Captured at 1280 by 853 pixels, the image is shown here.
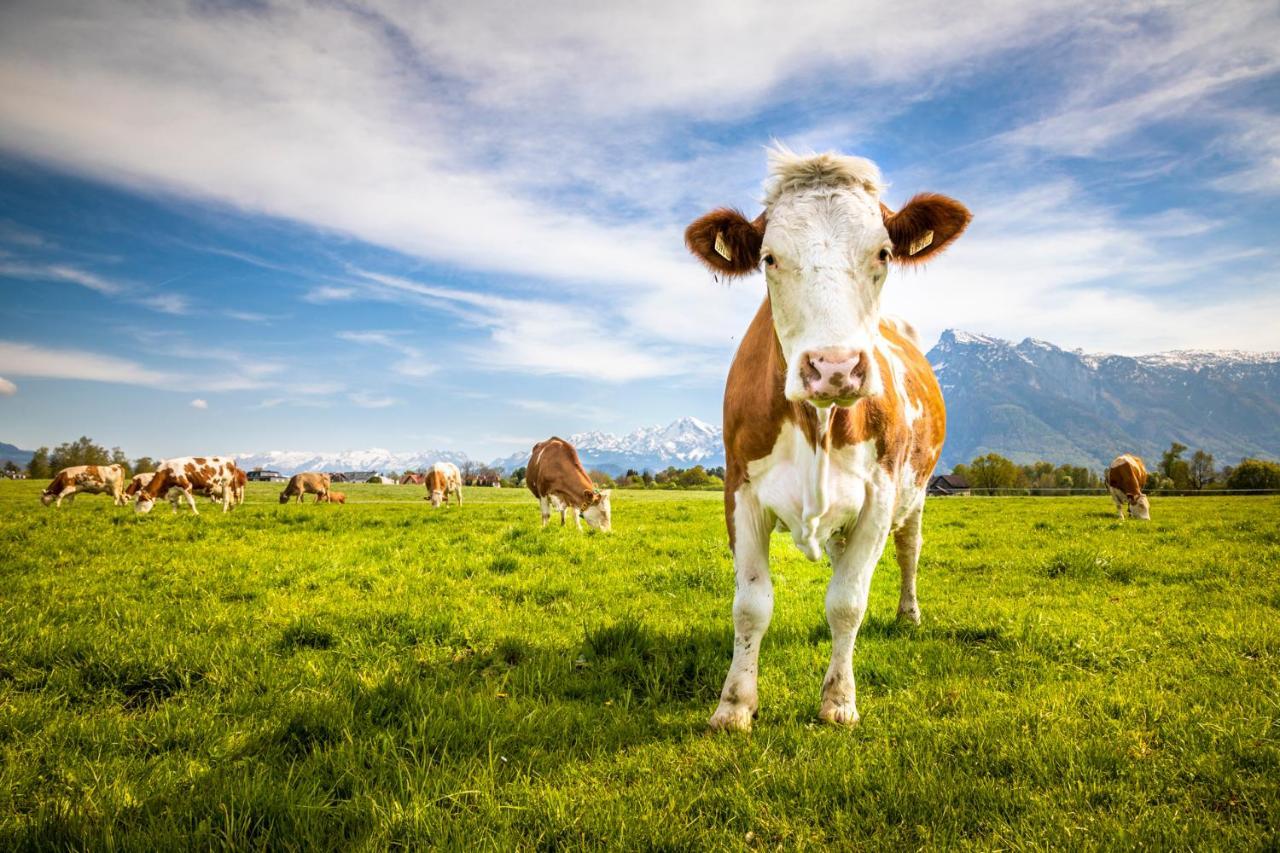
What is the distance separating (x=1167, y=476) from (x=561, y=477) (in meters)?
107

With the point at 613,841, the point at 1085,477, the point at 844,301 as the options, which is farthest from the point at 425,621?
the point at 1085,477

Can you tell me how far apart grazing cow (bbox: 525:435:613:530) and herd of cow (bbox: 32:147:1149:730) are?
1085 cm

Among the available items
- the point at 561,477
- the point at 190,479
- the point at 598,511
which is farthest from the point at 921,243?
the point at 190,479

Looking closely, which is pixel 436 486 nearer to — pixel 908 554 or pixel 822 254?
pixel 908 554

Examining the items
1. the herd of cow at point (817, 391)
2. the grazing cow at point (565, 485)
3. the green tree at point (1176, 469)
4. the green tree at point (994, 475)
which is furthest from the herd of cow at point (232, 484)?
the green tree at point (994, 475)

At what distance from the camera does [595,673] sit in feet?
14.9

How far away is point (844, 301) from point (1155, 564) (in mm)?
9355

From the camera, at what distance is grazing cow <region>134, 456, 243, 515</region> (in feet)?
72.3

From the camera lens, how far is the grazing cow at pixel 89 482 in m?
26.0

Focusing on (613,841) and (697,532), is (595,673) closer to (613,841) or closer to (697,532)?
(613,841)

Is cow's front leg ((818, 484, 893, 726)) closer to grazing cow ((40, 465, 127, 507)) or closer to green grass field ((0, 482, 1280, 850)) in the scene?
green grass field ((0, 482, 1280, 850))

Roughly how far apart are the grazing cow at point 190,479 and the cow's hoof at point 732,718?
2317 centimetres

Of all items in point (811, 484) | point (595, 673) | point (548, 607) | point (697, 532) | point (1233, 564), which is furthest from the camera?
point (697, 532)

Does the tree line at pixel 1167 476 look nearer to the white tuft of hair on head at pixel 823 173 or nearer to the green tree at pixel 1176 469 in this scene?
the green tree at pixel 1176 469
